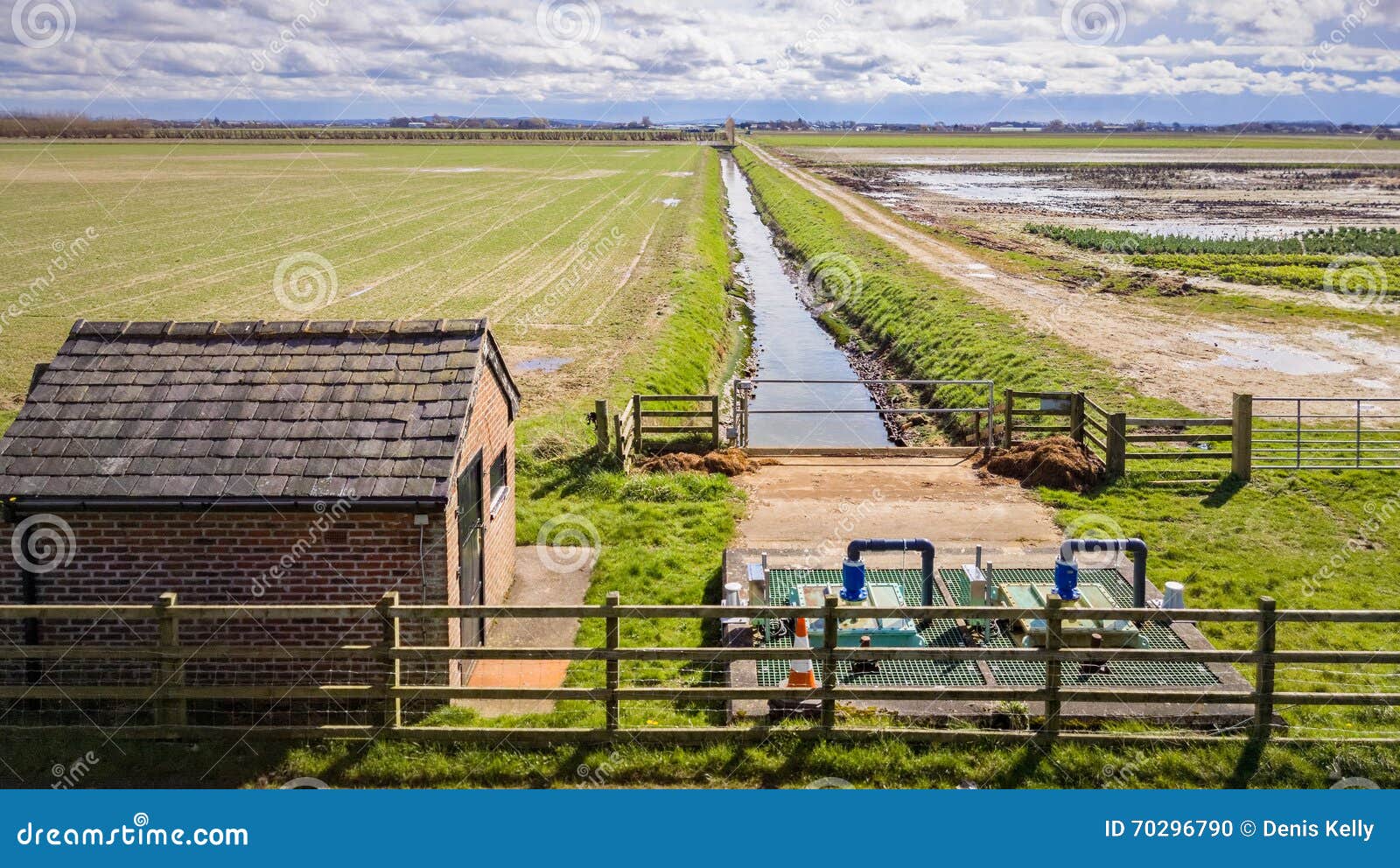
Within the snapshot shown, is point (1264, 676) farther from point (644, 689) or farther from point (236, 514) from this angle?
point (236, 514)

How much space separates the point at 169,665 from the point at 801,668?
18.3 feet

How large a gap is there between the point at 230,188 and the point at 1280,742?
292 feet

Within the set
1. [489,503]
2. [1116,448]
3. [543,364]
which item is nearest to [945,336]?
[543,364]

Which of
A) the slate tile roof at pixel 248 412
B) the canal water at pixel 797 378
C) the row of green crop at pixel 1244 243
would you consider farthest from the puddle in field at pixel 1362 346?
the slate tile roof at pixel 248 412

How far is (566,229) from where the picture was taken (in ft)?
198

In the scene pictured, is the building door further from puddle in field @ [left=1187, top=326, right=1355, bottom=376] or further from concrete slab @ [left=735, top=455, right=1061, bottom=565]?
puddle in field @ [left=1187, top=326, right=1355, bottom=376]

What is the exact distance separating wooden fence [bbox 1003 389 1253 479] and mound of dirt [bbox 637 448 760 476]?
509 centimetres

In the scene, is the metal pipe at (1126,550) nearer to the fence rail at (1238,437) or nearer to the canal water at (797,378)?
the fence rail at (1238,437)

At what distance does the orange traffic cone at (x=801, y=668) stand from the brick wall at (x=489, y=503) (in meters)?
3.29

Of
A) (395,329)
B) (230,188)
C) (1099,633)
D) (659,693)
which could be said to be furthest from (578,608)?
(230,188)

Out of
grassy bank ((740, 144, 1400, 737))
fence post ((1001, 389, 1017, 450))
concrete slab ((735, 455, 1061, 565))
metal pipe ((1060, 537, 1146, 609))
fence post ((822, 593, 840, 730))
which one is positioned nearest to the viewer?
fence post ((822, 593, 840, 730))

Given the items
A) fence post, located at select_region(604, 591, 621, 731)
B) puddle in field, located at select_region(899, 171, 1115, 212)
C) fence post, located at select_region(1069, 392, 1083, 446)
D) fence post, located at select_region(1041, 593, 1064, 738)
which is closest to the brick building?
fence post, located at select_region(604, 591, 621, 731)

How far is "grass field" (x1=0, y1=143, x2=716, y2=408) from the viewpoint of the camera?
3475cm

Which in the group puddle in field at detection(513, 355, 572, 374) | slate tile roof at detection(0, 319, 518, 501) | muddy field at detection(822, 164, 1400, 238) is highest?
muddy field at detection(822, 164, 1400, 238)
